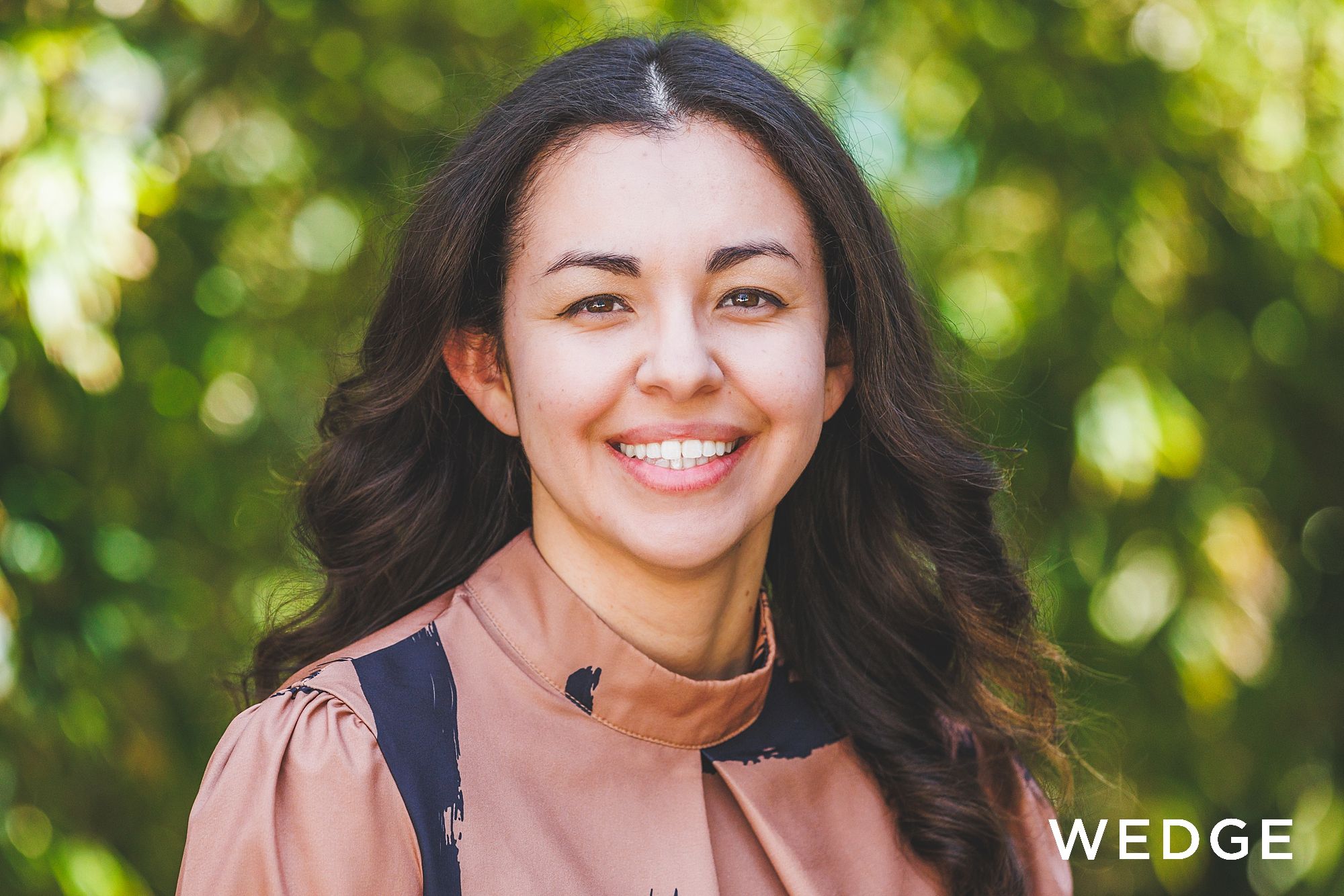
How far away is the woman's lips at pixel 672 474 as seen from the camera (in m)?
1.53

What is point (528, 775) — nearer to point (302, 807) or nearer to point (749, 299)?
point (302, 807)

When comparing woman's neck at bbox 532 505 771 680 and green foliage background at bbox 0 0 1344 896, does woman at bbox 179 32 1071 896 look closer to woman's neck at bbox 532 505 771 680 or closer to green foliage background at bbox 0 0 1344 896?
woman's neck at bbox 532 505 771 680

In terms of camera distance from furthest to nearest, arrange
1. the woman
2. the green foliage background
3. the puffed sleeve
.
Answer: the green foliage background
the woman
the puffed sleeve

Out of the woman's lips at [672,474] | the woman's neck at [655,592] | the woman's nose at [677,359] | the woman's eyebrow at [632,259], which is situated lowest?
the woman's neck at [655,592]

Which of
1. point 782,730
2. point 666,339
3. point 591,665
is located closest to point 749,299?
point 666,339

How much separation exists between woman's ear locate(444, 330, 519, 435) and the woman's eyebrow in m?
0.20

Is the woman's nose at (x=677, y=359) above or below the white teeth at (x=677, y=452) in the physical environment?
above

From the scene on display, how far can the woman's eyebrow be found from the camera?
1480 mm

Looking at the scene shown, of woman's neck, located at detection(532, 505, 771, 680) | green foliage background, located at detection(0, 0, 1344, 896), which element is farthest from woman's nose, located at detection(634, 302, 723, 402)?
green foliage background, located at detection(0, 0, 1344, 896)

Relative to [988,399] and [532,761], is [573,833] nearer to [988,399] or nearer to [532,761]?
[532,761]

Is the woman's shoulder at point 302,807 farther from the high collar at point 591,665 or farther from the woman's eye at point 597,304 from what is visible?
the woman's eye at point 597,304

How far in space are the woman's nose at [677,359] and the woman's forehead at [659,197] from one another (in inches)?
2.9

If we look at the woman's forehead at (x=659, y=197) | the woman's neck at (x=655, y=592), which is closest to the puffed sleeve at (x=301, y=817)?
the woman's neck at (x=655, y=592)

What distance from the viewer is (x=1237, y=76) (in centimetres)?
254
